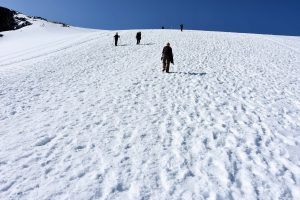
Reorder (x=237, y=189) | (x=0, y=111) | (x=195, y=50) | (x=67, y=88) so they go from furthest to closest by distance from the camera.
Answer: (x=195, y=50), (x=67, y=88), (x=0, y=111), (x=237, y=189)

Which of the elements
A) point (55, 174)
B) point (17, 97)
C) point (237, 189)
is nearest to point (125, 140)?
point (55, 174)

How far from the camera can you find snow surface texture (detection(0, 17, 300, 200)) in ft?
21.8

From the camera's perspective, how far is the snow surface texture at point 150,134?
6.64 metres

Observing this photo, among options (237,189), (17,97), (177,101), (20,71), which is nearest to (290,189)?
(237,189)

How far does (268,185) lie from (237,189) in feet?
Answer: 2.26

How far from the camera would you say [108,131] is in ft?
30.9

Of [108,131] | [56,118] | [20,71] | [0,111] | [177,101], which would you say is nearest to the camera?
[108,131]

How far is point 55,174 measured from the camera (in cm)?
698

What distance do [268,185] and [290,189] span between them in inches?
16.3

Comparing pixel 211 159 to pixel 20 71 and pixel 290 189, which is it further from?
pixel 20 71

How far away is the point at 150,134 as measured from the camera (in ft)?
30.2

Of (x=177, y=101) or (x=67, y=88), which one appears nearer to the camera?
(x=177, y=101)

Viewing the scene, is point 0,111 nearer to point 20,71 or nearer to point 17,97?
point 17,97

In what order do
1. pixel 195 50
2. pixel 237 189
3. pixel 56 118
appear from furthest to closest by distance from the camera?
pixel 195 50 → pixel 56 118 → pixel 237 189
